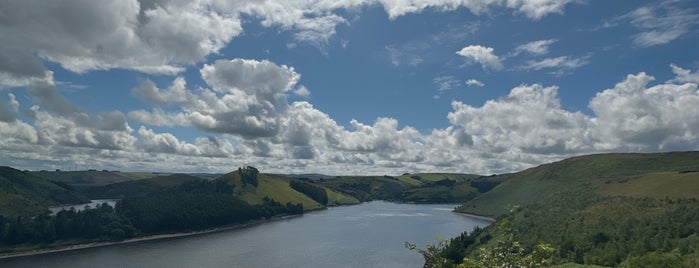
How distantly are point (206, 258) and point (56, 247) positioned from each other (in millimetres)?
68213

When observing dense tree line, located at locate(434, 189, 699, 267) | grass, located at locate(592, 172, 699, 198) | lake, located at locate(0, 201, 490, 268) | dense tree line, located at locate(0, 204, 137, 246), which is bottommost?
lake, located at locate(0, 201, 490, 268)

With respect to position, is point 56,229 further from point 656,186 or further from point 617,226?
point 656,186

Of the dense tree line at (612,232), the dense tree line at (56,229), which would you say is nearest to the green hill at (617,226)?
the dense tree line at (612,232)

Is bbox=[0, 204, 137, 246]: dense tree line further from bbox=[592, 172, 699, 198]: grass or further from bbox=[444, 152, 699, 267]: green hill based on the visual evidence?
bbox=[592, 172, 699, 198]: grass

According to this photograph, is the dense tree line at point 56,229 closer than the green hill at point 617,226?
No

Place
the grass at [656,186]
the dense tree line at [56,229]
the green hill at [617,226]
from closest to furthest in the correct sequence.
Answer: the green hill at [617,226], the grass at [656,186], the dense tree line at [56,229]

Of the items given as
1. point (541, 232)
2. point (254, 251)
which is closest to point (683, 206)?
point (541, 232)

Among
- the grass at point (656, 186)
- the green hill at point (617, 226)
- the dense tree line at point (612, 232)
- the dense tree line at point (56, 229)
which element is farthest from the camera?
the dense tree line at point (56, 229)

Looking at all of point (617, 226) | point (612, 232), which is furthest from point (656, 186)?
point (612, 232)

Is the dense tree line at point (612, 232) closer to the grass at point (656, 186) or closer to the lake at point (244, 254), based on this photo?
the grass at point (656, 186)

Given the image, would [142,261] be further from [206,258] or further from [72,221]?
[72,221]

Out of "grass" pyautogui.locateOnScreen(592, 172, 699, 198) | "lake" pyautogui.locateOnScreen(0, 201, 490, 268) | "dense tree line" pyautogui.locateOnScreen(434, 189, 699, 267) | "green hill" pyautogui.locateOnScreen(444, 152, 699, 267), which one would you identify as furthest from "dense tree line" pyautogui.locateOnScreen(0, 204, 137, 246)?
"grass" pyautogui.locateOnScreen(592, 172, 699, 198)

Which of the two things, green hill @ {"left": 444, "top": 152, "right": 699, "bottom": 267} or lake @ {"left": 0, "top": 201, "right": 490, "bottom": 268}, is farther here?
lake @ {"left": 0, "top": 201, "right": 490, "bottom": 268}

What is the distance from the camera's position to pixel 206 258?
154625mm
